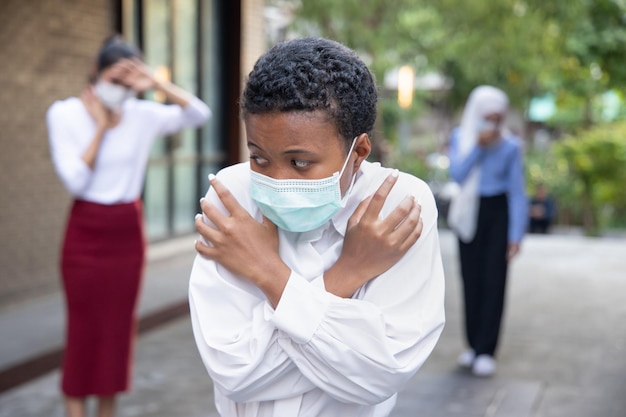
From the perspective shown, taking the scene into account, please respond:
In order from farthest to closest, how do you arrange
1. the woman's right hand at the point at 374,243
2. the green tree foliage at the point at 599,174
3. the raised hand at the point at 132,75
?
the green tree foliage at the point at 599,174 → the raised hand at the point at 132,75 → the woman's right hand at the point at 374,243

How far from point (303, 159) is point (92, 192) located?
10.0 ft

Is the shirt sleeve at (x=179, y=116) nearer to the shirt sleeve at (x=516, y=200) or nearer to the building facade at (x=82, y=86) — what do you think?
the shirt sleeve at (x=516, y=200)

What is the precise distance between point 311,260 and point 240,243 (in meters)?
0.17

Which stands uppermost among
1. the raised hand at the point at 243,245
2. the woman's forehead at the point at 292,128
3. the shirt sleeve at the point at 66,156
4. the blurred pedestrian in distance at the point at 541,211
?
the woman's forehead at the point at 292,128

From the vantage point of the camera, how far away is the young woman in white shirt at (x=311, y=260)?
193cm

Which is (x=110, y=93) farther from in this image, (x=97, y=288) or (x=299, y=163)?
(x=299, y=163)

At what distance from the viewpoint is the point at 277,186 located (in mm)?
1981

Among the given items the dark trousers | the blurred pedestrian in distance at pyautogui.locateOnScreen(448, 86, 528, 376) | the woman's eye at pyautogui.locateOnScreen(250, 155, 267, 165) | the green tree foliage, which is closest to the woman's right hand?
the woman's eye at pyautogui.locateOnScreen(250, 155, 267, 165)

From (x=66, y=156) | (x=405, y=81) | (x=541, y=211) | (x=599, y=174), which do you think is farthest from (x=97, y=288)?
(x=599, y=174)

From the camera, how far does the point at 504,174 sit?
22.1 feet

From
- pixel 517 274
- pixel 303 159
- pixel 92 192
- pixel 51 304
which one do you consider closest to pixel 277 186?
pixel 303 159

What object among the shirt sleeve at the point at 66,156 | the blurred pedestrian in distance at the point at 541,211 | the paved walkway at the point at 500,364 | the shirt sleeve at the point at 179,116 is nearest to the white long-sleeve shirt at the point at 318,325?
the shirt sleeve at the point at 66,156

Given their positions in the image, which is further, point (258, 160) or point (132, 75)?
point (132, 75)

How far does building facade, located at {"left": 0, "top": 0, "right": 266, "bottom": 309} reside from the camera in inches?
343
